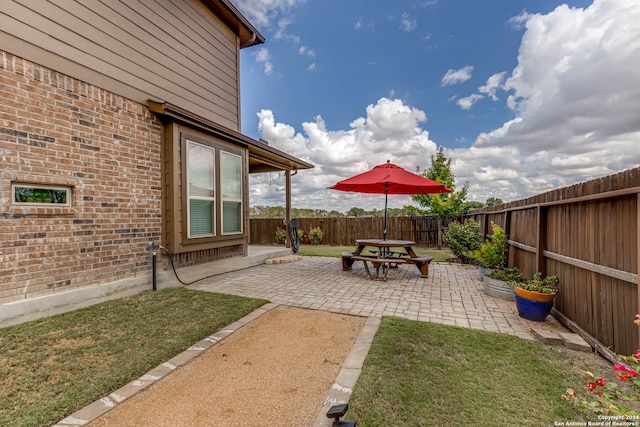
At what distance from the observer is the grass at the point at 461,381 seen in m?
1.86

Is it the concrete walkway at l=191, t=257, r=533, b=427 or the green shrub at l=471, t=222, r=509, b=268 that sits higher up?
the green shrub at l=471, t=222, r=509, b=268

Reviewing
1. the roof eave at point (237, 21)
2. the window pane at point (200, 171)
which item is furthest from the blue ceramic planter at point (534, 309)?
the roof eave at point (237, 21)

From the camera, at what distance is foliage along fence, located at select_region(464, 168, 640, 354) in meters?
2.32

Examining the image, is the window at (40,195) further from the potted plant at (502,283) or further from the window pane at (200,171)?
the potted plant at (502,283)

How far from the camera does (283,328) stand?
344 cm

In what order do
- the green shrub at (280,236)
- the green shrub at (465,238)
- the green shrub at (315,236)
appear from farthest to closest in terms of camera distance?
the green shrub at (315,236), the green shrub at (280,236), the green shrub at (465,238)

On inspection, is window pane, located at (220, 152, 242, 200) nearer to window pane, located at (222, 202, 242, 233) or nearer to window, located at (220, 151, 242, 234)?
window, located at (220, 151, 242, 234)

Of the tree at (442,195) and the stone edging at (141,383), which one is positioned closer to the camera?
the stone edging at (141,383)

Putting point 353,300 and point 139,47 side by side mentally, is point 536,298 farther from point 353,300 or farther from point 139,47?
point 139,47

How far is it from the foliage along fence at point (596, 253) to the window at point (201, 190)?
5539mm

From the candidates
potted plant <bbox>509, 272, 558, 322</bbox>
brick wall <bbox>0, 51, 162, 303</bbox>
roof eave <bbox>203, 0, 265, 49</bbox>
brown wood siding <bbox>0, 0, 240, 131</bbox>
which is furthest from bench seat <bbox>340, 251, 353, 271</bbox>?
roof eave <bbox>203, 0, 265, 49</bbox>

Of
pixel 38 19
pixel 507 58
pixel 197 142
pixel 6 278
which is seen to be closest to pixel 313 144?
pixel 507 58

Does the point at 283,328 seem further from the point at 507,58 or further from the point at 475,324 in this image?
the point at 507,58

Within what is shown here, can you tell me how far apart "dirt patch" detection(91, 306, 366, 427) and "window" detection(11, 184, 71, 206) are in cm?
270
